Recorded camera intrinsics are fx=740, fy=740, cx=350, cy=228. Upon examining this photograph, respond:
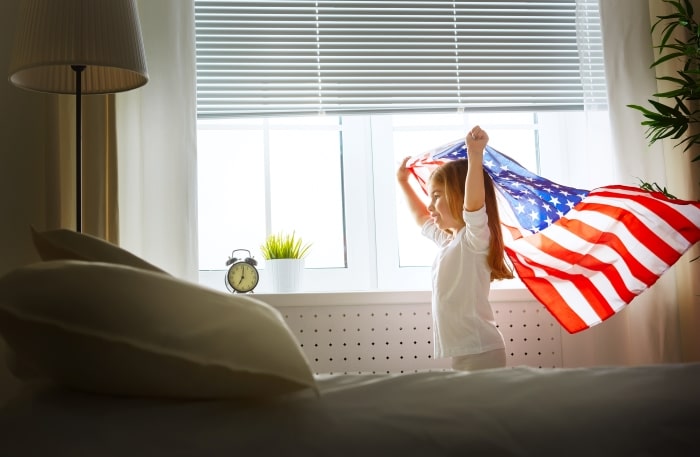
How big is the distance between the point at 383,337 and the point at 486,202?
0.61m

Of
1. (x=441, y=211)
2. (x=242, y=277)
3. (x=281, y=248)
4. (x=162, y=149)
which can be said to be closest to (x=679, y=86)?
(x=441, y=211)

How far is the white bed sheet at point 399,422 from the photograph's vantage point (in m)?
0.60

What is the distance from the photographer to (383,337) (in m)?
2.70

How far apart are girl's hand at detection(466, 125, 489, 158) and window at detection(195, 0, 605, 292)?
478 mm

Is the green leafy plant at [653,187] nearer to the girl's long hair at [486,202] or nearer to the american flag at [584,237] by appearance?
the american flag at [584,237]

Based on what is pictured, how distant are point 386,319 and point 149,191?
960mm

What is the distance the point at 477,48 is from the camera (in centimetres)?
294

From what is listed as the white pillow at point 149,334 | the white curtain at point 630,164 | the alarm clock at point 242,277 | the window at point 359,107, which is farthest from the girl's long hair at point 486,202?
the white pillow at point 149,334

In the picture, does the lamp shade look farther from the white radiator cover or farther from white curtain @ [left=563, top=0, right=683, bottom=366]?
white curtain @ [left=563, top=0, right=683, bottom=366]

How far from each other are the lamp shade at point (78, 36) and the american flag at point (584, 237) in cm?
116

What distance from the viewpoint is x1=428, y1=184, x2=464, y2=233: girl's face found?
Result: 2621mm

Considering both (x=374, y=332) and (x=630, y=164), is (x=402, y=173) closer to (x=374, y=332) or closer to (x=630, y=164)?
(x=374, y=332)

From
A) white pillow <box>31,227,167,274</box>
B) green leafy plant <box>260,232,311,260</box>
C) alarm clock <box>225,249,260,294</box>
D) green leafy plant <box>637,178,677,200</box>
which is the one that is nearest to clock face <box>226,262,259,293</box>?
alarm clock <box>225,249,260,294</box>

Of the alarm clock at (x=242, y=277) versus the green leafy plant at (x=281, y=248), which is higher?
the green leafy plant at (x=281, y=248)
